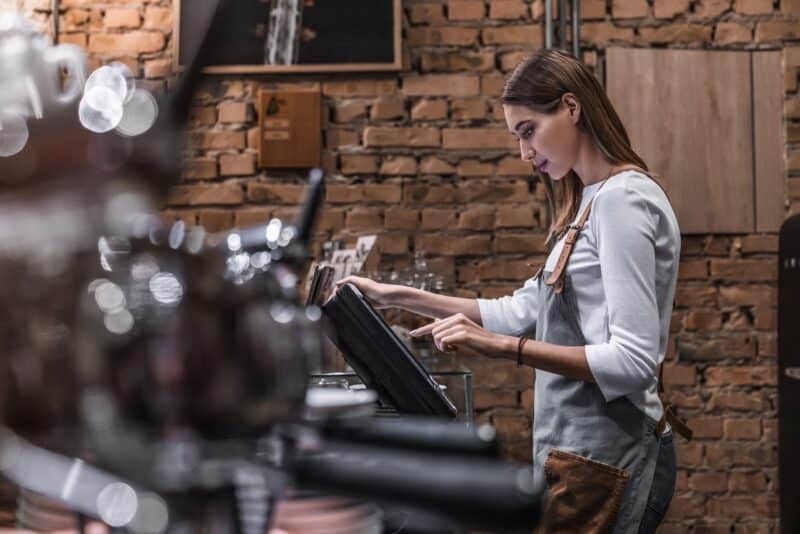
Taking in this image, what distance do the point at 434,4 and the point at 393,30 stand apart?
0.20 m

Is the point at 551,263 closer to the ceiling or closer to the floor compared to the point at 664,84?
closer to the floor

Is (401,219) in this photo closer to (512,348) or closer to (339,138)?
(339,138)

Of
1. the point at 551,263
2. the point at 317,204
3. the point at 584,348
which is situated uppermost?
the point at 317,204

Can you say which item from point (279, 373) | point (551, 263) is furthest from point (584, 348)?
point (279, 373)

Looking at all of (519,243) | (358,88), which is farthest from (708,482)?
(358,88)

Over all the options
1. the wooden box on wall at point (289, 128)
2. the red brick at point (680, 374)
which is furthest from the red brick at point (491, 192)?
the red brick at point (680, 374)

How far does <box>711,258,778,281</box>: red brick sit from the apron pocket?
1.92m

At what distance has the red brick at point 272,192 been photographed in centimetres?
334

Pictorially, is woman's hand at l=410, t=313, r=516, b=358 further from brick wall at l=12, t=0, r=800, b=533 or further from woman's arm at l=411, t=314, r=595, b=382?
brick wall at l=12, t=0, r=800, b=533

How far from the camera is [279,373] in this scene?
0.91 ft

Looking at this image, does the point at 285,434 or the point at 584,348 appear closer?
the point at 285,434

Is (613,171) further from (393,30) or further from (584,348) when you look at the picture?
(393,30)

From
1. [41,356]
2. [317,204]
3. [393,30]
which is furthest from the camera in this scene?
[393,30]

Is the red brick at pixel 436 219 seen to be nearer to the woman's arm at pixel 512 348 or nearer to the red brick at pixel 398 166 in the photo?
the red brick at pixel 398 166
